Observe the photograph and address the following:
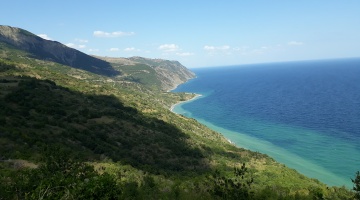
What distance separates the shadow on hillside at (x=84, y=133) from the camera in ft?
212

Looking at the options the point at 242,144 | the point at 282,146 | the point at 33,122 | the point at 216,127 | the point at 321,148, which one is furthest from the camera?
the point at 216,127

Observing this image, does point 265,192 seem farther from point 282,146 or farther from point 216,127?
point 216,127

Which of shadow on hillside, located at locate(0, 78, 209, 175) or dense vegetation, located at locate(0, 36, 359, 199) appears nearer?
dense vegetation, located at locate(0, 36, 359, 199)

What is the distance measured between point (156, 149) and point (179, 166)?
10877 mm

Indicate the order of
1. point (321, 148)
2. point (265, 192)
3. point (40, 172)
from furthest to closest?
point (321, 148) → point (265, 192) → point (40, 172)

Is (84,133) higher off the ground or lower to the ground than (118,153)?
higher

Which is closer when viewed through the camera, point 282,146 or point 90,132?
point 90,132

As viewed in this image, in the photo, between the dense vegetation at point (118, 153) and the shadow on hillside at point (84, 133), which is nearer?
the dense vegetation at point (118, 153)

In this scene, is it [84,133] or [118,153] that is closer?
[118,153]

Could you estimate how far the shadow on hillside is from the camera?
64.5 m

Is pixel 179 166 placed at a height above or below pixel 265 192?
below

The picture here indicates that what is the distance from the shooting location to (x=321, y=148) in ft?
376

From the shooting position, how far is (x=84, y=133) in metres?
80.4

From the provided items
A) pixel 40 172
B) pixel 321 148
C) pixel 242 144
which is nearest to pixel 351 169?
pixel 321 148
